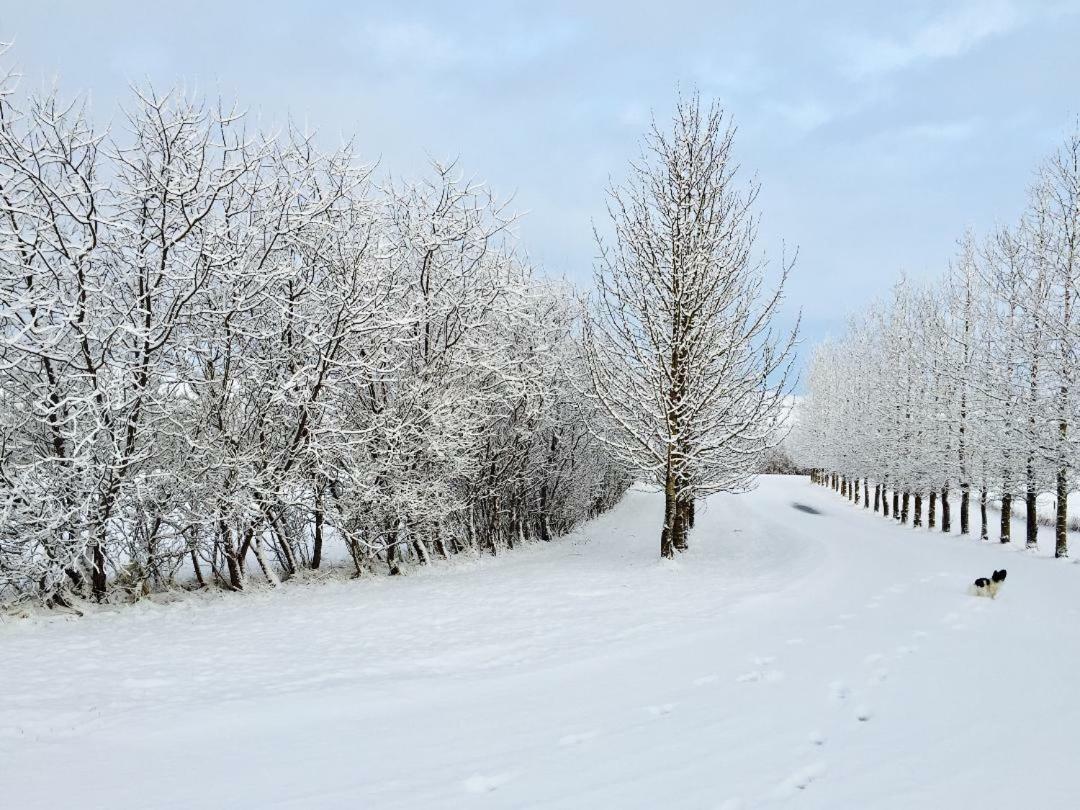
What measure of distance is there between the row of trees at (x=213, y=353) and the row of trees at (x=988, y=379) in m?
13.6

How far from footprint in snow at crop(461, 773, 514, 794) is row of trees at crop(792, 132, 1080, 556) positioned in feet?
56.2

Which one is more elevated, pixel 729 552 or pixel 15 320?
pixel 15 320

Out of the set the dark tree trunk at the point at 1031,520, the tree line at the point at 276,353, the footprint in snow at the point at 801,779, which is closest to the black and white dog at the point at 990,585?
the tree line at the point at 276,353

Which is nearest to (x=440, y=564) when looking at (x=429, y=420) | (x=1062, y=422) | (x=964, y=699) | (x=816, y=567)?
(x=429, y=420)

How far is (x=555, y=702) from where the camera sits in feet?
16.2

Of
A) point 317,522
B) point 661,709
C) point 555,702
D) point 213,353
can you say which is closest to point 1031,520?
point 661,709

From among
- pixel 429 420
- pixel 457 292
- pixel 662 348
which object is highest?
pixel 457 292

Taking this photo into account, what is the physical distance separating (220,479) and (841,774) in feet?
30.0

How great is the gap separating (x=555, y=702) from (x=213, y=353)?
8.30m

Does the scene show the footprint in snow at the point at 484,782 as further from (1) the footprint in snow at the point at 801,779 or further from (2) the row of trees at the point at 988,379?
(2) the row of trees at the point at 988,379

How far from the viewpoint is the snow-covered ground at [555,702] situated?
3559 millimetres

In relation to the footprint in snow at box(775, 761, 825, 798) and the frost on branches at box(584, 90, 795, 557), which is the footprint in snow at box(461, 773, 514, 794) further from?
the frost on branches at box(584, 90, 795, 557)

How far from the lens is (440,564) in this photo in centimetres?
1417

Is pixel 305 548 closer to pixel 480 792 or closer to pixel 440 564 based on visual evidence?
pixel 440 564
